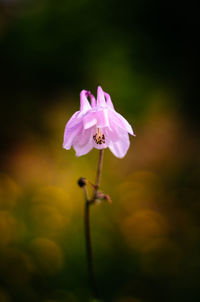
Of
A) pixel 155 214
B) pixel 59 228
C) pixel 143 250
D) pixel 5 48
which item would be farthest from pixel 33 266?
pixel 5 48

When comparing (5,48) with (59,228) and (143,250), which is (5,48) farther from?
(143,250)

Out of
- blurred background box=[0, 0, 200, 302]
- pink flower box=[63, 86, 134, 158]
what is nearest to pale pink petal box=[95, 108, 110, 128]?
pink flower box=[63, 86, 134, 158]

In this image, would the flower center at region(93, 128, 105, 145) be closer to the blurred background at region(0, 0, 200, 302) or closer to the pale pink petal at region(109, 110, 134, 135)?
the pale pink petal at region(109, 110, 134, 135)

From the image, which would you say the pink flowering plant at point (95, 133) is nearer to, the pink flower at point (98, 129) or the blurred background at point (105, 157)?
the pink flower at point (98, 129)

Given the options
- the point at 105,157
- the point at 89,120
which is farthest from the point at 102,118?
the point at 105,157

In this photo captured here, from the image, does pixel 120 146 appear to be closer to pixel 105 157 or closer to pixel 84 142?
pixel 84 142

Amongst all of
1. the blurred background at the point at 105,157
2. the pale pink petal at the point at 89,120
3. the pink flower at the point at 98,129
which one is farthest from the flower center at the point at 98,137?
the blurred background at the point at 105,157
